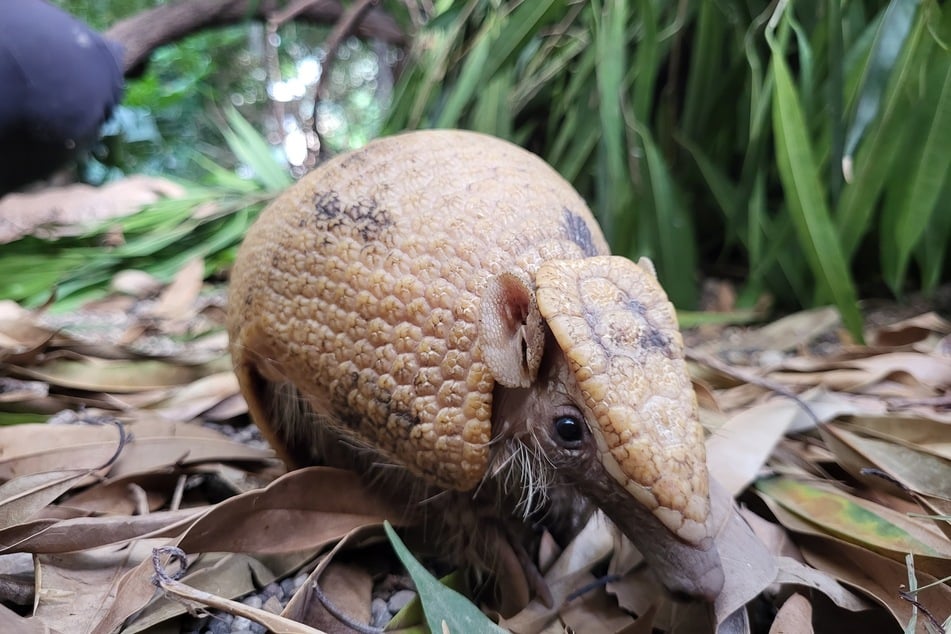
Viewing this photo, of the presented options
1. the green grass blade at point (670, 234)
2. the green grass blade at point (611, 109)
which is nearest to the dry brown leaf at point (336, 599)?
the green grass blade at point (611, 109)

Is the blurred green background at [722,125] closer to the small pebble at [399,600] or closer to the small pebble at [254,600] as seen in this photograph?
the small pebble at [399,600]

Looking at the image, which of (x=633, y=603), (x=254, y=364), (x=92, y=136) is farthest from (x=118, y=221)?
(x=633, y=603)

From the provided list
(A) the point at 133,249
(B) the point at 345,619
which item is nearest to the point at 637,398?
(B) the point at 345,619

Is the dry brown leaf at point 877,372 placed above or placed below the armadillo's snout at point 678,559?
below

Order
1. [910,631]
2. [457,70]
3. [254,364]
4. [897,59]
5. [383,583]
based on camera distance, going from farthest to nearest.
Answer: [457,70] → [897,59] → [254,364] → [383,583] → [910,631]

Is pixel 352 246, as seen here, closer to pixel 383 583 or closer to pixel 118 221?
pixel 383 583
